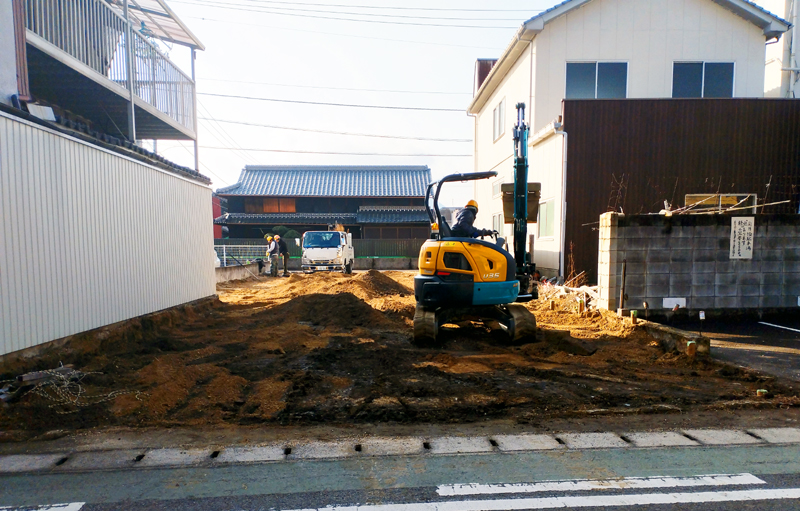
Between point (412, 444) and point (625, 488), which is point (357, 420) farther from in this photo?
point (625, 488)

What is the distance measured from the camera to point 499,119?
708 inches

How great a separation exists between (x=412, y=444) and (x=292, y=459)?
973 mm

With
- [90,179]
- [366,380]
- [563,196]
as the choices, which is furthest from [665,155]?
[90,179]

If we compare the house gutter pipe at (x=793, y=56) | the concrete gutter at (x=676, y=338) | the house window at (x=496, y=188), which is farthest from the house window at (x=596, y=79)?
the concrete gutter at (x=676, y=338)

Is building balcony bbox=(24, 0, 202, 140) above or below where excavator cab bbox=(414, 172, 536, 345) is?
above

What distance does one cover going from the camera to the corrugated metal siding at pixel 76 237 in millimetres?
5477

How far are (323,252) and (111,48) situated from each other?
12.5m

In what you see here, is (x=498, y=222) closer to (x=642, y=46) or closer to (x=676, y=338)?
(x=642, y=46)

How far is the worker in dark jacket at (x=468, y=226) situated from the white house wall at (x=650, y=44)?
7.81m

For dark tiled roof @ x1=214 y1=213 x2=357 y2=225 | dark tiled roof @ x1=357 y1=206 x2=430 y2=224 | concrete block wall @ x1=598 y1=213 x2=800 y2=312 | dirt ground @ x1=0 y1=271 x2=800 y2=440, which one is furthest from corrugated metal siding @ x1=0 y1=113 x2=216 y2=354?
dark tiled roof @ x1=357 y1=206 x2=430 y2=224

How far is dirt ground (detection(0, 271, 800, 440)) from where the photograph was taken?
4.66m

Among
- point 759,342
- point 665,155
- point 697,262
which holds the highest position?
point 665,155

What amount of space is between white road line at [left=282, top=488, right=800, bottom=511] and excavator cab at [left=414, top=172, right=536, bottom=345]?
13.4 feet

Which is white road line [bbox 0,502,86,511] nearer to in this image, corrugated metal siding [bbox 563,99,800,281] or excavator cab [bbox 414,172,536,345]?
excavator cab [bbox 414,172,536,345]
